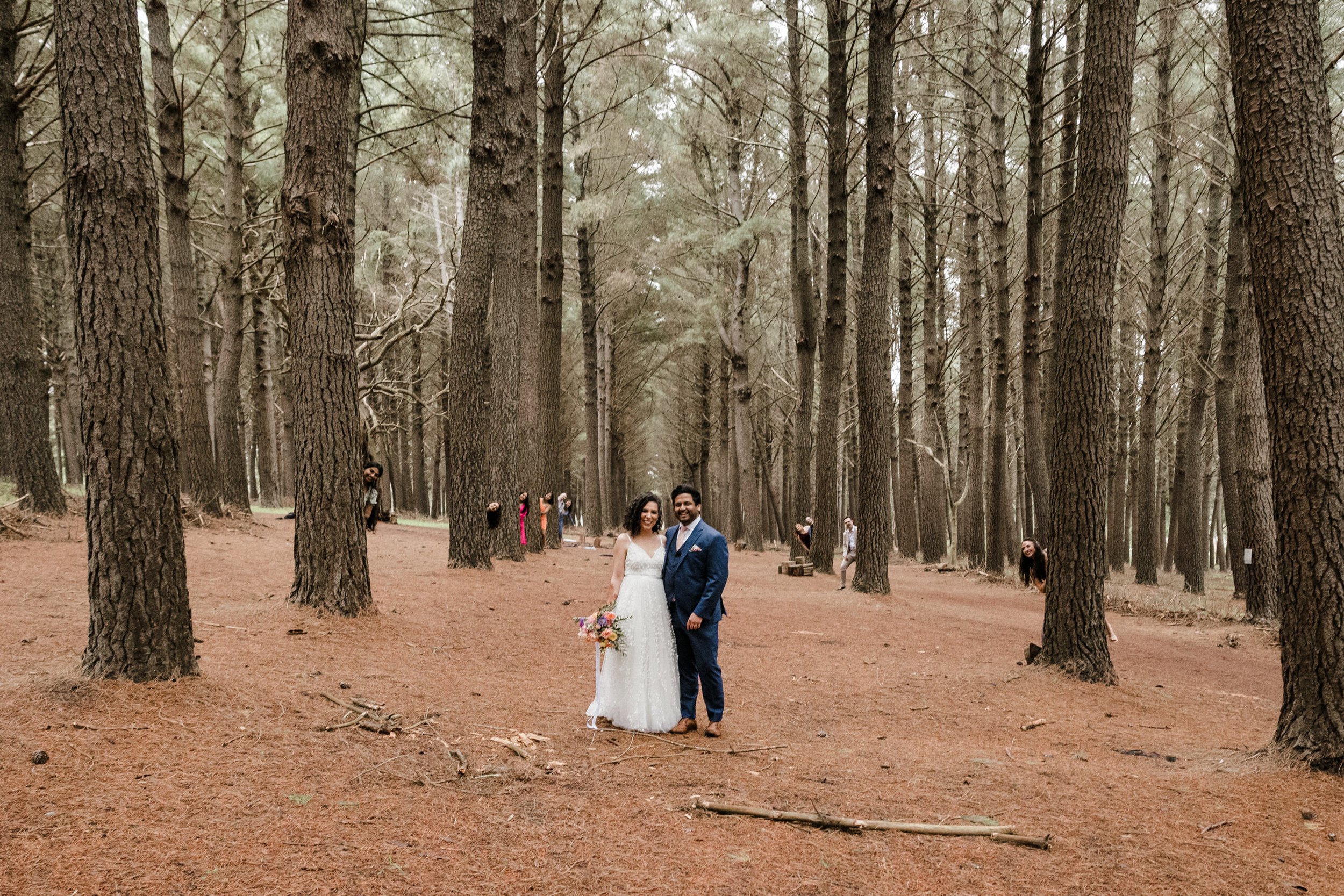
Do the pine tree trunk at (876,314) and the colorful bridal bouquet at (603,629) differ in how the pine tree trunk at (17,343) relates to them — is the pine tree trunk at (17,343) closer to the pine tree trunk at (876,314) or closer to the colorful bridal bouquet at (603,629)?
the colorful bridal bouquet at (603,629)

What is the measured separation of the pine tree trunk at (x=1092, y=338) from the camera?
7762mm

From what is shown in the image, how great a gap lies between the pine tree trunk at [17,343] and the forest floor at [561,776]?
2.50 meters

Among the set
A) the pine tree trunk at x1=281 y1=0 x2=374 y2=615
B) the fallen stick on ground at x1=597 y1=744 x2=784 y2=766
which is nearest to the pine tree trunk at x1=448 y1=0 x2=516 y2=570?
the pine tree trunk at x1=281 y1=0 x2=374 y2=615

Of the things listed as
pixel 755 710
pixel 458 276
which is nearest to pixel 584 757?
pixel 755 710

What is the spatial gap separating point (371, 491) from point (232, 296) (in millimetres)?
4532

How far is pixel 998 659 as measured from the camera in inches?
359

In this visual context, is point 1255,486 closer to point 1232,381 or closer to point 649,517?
point 1232,381

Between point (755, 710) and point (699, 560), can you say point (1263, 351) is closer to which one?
point (699, 560)

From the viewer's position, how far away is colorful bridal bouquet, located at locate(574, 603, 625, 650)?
18.4ft

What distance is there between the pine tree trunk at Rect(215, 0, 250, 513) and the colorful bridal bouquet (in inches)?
437

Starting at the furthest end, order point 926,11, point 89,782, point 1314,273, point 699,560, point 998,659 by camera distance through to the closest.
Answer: point 926,11
point 998,659
point 699,560
point 1314,273
point 89,782

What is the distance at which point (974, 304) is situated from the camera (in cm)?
2002

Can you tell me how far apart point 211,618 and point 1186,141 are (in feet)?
59.9

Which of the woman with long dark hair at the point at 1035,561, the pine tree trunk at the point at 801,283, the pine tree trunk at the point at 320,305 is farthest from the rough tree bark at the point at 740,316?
the pine tree trunk at the point at 320,305
